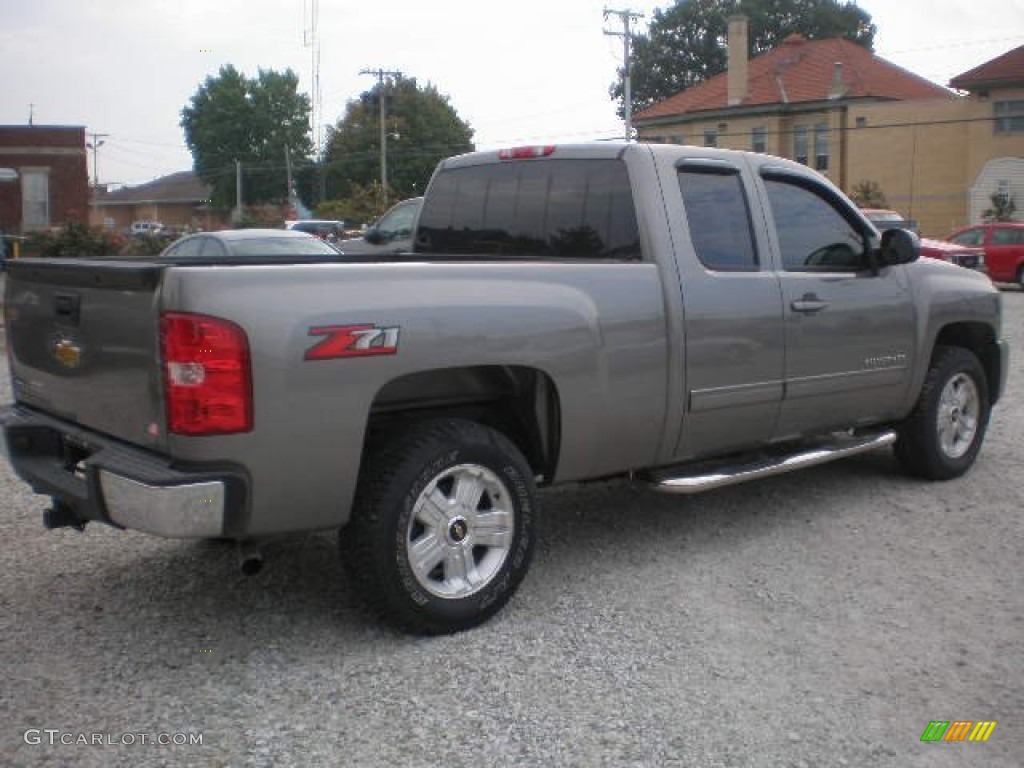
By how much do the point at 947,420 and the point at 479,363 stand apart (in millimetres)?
3727

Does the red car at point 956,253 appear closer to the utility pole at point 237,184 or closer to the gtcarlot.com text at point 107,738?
the gtcarlot.com text at point 107,738

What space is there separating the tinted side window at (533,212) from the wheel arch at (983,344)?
2883 millimetres

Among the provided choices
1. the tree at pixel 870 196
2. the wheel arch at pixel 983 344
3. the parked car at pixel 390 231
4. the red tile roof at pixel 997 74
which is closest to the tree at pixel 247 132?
the tree at pixel 870 196

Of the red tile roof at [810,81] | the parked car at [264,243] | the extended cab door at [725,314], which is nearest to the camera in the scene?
the extended cab door at [725,314]

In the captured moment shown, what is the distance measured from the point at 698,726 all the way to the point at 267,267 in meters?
2.05

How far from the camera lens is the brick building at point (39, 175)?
3797 cm

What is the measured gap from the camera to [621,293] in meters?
4.76

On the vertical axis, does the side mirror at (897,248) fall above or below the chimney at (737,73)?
below

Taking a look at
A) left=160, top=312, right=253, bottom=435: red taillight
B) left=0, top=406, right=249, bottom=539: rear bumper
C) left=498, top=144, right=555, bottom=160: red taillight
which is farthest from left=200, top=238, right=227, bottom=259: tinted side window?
left=160, top=312, right=253, bottom=435: red taillight

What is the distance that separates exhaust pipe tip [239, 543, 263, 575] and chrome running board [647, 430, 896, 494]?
74.4 inches

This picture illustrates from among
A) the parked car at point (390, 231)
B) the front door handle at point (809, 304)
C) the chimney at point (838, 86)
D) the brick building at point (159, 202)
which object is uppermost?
the chimney at point (838, 86)

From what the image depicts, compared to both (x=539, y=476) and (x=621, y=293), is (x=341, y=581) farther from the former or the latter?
(x=621, y=293)

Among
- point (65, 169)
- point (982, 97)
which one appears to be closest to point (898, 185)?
point (982, 97)

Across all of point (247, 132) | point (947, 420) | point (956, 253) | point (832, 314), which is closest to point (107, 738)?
point (832, 314)
